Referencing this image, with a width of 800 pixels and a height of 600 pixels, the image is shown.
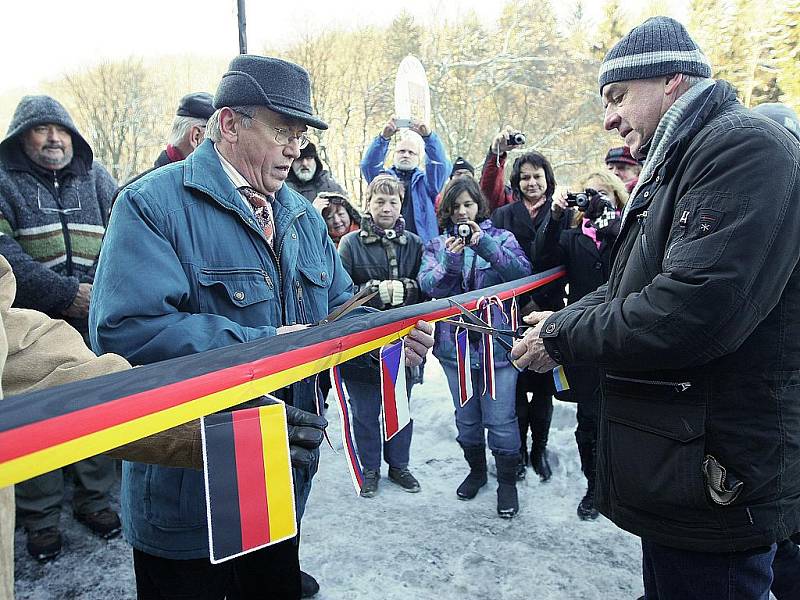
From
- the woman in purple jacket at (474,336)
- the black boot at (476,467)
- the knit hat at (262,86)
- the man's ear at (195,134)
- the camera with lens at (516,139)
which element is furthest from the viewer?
the camera with lens at (516,139)

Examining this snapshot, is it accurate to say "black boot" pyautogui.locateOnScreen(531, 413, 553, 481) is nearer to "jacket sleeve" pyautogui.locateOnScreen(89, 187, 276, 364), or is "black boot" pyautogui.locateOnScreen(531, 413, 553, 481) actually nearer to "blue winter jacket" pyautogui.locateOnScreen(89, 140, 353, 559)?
"blue winter jacket" pyautogui.locateOnScreen(89, 140, 353, 559)

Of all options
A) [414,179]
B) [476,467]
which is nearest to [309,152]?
[414,179]

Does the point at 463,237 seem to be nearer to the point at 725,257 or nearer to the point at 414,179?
the point at 414,179

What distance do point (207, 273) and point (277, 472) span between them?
77cm

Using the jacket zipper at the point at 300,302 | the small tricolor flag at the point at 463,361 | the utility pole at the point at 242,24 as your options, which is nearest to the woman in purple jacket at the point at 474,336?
the small tricolor flag at the point at 463,361

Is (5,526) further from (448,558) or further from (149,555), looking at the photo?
(448,558)

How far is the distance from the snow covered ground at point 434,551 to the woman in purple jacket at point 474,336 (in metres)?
0.20

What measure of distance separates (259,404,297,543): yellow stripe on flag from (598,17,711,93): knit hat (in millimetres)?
1481

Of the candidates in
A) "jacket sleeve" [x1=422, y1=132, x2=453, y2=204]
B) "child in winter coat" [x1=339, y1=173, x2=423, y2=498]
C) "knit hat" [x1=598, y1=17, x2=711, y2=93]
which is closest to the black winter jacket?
"knit hat" [x1=598, y1=17, x2=711, y2=93]

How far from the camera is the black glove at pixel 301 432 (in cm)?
130

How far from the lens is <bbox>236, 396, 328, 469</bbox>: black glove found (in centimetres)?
130

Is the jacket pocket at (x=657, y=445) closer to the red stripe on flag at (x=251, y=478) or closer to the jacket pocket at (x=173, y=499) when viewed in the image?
the red stripe on flag at (x=251, y=478)

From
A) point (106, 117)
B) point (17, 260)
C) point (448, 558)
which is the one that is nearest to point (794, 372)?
point (448, 558)

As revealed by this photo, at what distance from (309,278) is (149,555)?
102cm
